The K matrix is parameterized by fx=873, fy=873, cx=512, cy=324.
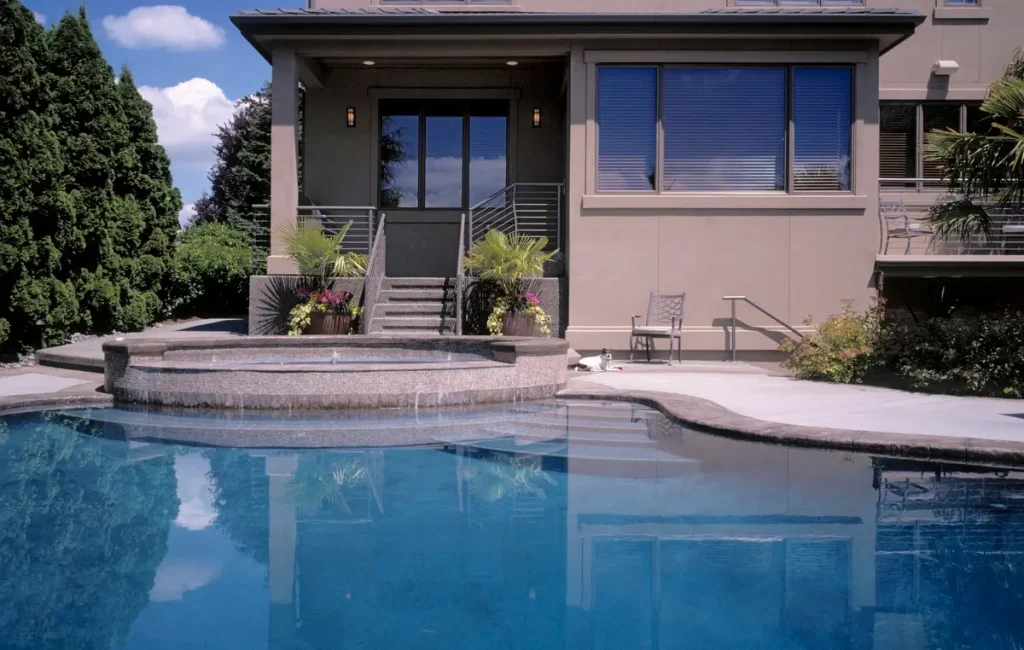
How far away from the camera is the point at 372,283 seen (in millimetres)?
12070

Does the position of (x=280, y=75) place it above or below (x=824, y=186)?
above

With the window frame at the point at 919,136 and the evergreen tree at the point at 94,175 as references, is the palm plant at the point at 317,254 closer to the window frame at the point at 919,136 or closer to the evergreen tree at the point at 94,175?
the evergreen tree at the point at 94,175

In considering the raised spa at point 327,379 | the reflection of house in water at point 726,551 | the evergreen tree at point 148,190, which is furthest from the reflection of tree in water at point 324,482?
the evergreen tree at point 148,190

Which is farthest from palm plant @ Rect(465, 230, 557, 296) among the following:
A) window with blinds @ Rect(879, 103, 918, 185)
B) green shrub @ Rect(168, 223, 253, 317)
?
green shrub @ Rect(168, 223, 253, 317)

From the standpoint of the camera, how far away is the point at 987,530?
15.2 ft

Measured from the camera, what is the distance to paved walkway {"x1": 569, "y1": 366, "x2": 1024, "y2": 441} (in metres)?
6.91

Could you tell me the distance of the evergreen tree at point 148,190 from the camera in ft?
52.9

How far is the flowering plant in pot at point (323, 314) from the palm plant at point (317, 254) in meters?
0.40

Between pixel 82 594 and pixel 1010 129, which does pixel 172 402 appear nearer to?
pixel 82 594

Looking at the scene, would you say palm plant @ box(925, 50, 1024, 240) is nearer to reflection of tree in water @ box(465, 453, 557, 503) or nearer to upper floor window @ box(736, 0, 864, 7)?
upper floor window @ box(736, 0, 864, 7)

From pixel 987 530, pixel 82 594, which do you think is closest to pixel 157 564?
pixel 82 594

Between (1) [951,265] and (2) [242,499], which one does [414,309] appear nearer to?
(2) [242,499]

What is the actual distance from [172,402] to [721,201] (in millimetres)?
7982

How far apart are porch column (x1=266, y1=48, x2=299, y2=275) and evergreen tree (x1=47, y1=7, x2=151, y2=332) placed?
126 inches
